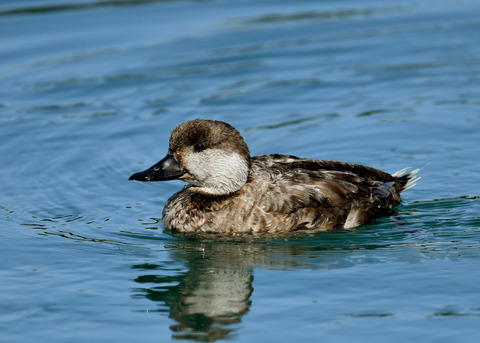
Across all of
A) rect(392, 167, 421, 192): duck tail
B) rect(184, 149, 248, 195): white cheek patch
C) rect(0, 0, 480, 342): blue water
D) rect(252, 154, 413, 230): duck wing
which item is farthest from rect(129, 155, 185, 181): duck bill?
rect(392, 167, 421, 192): duck tail

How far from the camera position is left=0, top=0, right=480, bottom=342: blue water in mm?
7602

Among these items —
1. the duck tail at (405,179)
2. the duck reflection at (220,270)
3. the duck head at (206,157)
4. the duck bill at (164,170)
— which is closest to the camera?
the duck reflection at (220,270)

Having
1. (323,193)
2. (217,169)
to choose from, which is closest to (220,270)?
(217,169)

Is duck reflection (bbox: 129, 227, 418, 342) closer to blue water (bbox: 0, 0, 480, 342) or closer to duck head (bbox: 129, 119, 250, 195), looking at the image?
blue water (bbox: 0, 0, 480, 342)

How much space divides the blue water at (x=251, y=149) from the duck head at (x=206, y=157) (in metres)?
0.69

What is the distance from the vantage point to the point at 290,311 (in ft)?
24.6

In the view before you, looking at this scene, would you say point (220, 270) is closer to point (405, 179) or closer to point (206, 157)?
point (206, 157)

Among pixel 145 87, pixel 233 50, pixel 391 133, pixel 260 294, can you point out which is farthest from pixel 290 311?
pixel 233 50

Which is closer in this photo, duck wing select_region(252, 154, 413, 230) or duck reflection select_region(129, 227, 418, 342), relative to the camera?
duck reflection select_region(129, 227, 418, 342)

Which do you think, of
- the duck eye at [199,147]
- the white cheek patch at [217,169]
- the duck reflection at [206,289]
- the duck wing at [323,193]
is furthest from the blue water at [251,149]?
the duck eye at [199,147]

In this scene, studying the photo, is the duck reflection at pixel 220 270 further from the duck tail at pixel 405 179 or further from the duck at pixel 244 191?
the duck tail at pixel 405 179

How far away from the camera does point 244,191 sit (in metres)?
9.48

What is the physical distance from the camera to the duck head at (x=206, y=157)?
924cm

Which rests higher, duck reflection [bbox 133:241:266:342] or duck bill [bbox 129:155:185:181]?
duck bill [bbox 129:155:185:181]
